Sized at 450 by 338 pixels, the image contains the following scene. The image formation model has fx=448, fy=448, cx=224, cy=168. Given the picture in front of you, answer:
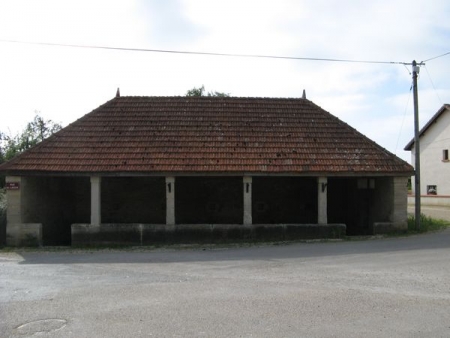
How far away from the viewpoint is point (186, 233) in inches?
575

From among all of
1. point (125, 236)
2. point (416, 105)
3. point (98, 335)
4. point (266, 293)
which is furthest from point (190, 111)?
point (98, 335)

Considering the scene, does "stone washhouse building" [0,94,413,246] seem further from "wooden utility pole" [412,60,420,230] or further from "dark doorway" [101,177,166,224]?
"wooden utility pole" [412,60,420,230]

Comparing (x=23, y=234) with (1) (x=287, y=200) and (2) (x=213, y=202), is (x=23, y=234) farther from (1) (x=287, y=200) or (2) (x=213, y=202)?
(1) (x=287, y=200)

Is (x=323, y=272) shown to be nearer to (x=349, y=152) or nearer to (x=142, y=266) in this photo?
(x=142, y=266)

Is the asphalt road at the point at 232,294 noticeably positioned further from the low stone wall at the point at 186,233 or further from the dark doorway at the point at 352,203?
the dark doorway at the point at 352,203

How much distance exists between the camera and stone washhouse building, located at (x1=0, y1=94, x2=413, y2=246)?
48.2 ft

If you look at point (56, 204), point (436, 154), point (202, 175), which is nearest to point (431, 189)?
point (436, 154)

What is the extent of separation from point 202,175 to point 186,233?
6.47 ft

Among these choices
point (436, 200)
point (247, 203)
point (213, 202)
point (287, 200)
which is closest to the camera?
point (247, 203)

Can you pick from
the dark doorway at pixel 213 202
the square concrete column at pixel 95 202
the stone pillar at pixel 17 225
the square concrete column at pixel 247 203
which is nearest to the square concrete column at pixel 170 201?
the square concrete column at pixel 95 202

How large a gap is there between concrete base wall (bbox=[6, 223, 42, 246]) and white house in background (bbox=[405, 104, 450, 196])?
2916 cm

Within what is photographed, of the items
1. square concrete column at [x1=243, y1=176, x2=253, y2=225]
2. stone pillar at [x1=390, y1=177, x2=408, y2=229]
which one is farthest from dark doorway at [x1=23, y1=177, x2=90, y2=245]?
stone pillar at [x1=390, y1=177, x2=408, y2=229]

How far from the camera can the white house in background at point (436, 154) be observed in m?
33.6

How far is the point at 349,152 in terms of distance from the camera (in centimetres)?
1614
